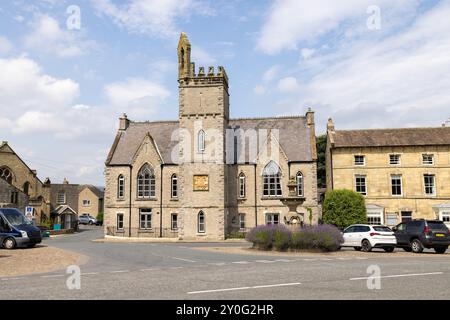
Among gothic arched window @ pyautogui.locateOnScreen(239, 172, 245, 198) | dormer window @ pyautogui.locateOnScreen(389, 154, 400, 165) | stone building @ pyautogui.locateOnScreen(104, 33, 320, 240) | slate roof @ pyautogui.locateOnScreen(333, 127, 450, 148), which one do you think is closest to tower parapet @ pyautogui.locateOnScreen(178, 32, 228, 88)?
stone building @ pyautogui.locateOnScreen(104, 33, 320, 240)

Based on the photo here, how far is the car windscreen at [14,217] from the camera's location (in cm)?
2311

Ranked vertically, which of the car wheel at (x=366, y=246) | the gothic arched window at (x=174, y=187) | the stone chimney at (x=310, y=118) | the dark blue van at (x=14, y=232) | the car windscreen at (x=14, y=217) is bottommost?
the car wheel at (x=366, y=246)

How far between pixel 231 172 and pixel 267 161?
12.1ft

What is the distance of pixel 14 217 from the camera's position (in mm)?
23500

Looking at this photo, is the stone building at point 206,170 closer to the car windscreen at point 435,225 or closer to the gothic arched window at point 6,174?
the gothic arched window at point 6,174

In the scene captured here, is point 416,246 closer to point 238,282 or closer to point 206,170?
point 238,282

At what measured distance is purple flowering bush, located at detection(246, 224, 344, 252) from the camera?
21.6 m

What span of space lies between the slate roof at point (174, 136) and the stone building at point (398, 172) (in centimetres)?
298

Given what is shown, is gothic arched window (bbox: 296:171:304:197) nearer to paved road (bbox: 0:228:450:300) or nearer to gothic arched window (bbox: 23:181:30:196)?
paved road (bbox: 0:228:450:300)

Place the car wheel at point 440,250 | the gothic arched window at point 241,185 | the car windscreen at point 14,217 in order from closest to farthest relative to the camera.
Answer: the car wheel at point 440,250 < the car windscreen at point 14,217 < the gothic arched window at point 241,185

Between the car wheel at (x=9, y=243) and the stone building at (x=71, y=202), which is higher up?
the stone building at (x=71, y=202)

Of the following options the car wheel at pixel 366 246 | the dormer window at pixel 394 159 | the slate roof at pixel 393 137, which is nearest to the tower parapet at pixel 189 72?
the slate roof at pixel 393 137

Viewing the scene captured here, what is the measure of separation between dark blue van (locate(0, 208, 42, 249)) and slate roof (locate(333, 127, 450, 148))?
2860cm
